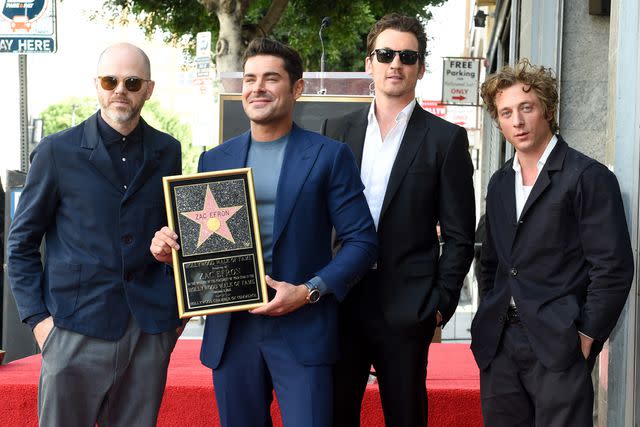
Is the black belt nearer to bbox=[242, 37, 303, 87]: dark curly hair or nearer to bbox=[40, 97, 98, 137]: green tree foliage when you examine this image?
bbox=[242, 37, 303, 87]: dark curly hair

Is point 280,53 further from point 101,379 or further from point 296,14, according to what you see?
point 296,14

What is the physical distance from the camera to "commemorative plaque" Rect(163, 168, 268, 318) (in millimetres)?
3639

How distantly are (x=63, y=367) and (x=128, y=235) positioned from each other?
1.91 feet

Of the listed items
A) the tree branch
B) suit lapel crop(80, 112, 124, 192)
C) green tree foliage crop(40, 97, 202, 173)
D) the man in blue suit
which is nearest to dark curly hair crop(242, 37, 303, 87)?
the man in blue suit

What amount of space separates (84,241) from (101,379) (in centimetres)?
56

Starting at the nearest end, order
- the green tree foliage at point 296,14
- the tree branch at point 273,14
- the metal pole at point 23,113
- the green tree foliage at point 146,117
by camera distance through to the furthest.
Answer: the metal pole at point 23,113 → the tree branch at point 273,14 → the green tree foliage at point 296,14 → the green tree foliage at point 146,117

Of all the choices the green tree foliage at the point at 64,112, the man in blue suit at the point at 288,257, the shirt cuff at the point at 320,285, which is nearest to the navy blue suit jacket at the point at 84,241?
the man in blue suit at the point at 288,257

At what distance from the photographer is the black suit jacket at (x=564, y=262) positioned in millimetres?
3725

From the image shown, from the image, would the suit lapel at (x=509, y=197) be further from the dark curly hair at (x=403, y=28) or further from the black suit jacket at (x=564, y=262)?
the dark curly hair at (x=403, y=28)

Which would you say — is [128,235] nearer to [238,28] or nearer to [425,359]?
[425,359]

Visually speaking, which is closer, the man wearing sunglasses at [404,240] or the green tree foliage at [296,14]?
the man wearing sunglasses at [404,240]

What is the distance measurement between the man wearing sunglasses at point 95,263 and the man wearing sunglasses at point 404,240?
33.7 inches

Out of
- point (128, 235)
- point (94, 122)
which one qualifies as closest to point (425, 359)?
point (128, 235)

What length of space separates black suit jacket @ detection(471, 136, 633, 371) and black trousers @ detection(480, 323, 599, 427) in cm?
5
